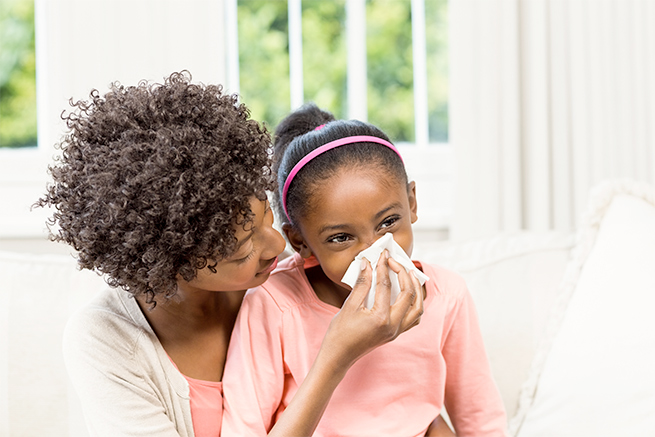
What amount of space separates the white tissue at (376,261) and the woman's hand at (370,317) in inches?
0.4

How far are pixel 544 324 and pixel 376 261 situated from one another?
0.81 meters

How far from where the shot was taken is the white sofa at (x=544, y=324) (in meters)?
1.44

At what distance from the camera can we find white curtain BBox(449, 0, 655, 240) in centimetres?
246

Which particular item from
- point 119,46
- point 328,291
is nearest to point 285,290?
point 328,291

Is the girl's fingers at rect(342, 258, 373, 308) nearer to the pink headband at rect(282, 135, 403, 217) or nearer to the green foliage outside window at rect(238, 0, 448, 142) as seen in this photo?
the pink headband at rect(282, 135, 403, 217)

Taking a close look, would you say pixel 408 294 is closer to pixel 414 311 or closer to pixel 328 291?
pixel 414 311

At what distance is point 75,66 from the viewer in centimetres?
239

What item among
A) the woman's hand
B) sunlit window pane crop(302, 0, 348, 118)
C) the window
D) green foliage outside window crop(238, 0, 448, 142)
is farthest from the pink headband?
sunlit window pane crop(302, 0, 348, 118)

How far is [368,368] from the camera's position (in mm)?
1301

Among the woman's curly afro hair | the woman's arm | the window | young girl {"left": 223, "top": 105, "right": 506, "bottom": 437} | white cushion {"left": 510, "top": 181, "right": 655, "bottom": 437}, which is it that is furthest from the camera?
the window

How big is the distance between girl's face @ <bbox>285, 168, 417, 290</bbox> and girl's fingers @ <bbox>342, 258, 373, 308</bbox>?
0.05m

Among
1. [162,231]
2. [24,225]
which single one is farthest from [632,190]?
[24,225]

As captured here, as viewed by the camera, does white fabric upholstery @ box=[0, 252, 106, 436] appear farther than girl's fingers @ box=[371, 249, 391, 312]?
Yes


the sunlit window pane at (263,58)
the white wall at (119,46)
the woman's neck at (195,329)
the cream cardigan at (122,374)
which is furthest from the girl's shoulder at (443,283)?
the sunlit window pane at (263,58)
